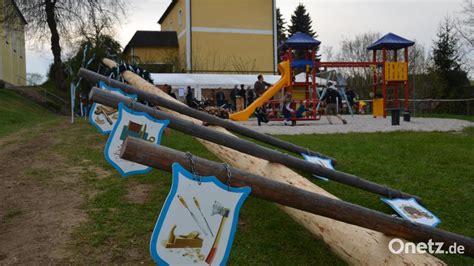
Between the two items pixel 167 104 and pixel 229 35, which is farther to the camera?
pixel 229 35

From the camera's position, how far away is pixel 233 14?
130 ft

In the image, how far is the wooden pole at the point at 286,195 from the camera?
238 centimetres

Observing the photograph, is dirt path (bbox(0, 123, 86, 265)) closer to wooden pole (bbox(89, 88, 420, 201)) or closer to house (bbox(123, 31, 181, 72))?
wooden pole (bbox(89, 88, 420, 201))

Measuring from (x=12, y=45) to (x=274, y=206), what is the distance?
42.6 meters

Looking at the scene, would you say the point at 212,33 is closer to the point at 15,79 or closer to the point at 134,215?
the point at 15,79

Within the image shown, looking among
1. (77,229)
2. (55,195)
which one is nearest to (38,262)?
(77,229)

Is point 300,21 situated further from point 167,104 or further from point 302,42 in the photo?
point 167,104

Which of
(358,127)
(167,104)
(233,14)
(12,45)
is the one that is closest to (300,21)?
(233,14)

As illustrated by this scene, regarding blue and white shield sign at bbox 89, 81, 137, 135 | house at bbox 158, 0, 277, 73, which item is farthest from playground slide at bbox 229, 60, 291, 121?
house at bbox 158, 0, 277, 73

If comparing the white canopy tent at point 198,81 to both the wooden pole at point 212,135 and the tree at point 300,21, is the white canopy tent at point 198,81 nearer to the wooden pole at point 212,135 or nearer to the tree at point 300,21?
the wooden pole at point 212,135

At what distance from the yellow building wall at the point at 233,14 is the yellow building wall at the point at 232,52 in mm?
927

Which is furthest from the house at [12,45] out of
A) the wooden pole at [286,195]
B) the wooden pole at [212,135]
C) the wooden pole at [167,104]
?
the wooden pole at [286,195]

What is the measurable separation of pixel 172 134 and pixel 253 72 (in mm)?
27674

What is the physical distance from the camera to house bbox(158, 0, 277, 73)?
3819cm
